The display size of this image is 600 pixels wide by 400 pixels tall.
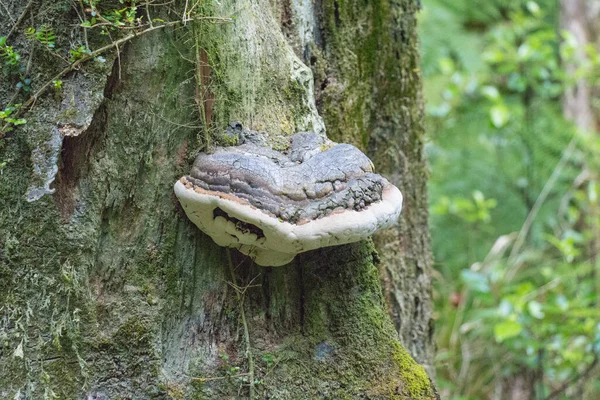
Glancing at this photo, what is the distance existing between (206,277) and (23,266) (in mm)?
542

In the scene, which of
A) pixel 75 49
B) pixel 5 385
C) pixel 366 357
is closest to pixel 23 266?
pixel 5 385

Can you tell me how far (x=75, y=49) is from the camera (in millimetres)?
1580

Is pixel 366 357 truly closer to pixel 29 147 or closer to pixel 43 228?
pixel 43 228

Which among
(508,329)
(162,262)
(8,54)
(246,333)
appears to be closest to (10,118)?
→ (8,54)

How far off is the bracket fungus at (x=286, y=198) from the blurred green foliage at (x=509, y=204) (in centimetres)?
256

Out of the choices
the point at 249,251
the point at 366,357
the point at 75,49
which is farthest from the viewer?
the point at 366,357

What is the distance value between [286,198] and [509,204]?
4642 mm

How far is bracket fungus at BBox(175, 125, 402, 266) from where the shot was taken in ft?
4.75

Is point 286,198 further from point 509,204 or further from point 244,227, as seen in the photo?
point 509,204

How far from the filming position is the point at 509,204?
5.59 m

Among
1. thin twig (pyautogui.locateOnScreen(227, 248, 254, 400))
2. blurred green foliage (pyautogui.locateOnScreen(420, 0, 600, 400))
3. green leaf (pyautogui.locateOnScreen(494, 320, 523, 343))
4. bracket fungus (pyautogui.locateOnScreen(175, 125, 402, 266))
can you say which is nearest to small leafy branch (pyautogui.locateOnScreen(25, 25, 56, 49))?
bracket fungus (pyautogui.locateOnScreen(175, 125, 402, 266))

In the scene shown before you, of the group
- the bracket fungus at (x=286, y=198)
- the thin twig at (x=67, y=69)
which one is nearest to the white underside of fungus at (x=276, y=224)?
the bracket fungus at (x=286, y=198)

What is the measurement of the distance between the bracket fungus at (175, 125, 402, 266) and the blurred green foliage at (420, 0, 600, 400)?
8.38 feet

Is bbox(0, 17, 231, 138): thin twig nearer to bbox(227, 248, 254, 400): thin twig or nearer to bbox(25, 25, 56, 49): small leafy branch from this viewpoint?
bbox(25, 25, 56, 49): small leafy branch
